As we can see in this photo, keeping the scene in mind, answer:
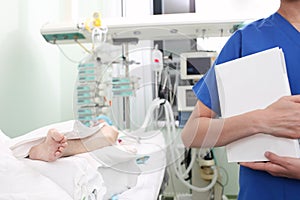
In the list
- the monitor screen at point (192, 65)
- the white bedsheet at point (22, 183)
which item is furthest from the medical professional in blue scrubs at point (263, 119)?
the white bedsheet at point (22, 183)

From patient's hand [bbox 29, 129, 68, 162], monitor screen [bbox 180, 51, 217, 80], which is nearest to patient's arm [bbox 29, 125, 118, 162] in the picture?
patient's hand [bbox 29, 129, 68, 162]

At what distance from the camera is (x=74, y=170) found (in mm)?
1160

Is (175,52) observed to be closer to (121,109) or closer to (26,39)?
(121,109)

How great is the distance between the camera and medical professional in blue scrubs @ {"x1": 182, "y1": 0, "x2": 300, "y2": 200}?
2.62ft

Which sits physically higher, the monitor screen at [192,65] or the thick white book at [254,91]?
the monitor screen at [192,65]

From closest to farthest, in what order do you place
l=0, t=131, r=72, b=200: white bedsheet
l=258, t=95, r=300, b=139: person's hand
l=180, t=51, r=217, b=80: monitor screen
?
1. l=258, t=95, r=300, b=139: person's hand
2. l=0, t=131, r=72, b=200: white bedsheet
3. l=180, t=51, r=217, b=80: monitor screen

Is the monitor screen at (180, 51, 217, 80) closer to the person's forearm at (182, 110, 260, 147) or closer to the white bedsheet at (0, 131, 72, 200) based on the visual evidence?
the person's forearm at (182, 110, 260, 147)

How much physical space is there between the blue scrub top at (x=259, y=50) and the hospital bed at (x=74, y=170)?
27cm

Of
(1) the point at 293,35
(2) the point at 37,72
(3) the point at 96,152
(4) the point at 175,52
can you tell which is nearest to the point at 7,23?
(2) the point at 37,72

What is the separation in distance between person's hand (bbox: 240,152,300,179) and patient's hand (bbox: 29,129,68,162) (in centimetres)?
68

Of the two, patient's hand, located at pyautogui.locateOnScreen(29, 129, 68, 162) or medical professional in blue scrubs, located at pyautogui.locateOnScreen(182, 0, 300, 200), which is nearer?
medical professional in blue scrubs, located at pyautogui.locateOnScreen(182, 0, 300, 200)

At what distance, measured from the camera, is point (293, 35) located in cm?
91

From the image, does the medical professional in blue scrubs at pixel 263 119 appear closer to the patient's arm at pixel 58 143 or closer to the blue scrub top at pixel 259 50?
the blue scrub top at pixel 259 50

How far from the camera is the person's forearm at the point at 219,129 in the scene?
0.82 meters
